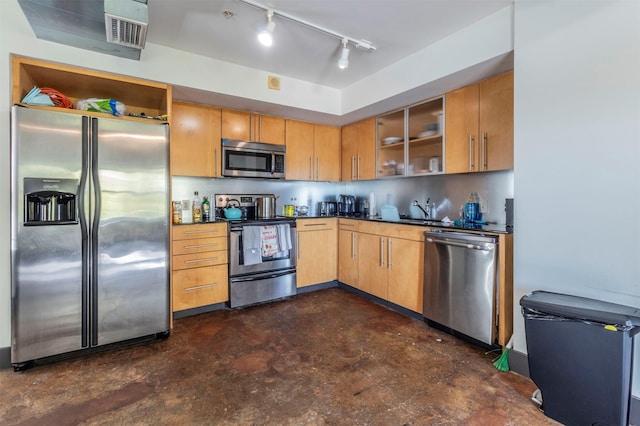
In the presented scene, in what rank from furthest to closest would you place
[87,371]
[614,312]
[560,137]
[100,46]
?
[100,46] → [87,371] → [560,137] → [614,312]

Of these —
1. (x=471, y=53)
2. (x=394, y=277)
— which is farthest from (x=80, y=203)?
(x=471, y=53)

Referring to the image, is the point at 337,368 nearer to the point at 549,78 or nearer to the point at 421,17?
the point at 549,78

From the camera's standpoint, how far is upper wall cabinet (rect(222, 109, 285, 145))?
11.7 feet

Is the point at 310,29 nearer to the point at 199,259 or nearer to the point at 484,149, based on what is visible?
the point at 484,149

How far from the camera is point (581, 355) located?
154cm

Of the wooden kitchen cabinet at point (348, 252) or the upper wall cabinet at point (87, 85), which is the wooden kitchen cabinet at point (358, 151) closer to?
the wooden kitchen cabinet at point (348, 252)

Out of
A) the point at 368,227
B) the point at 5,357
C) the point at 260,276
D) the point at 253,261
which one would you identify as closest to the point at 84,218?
the point at 5,357

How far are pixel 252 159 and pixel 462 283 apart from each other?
2.62 meters

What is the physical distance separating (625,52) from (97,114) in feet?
11.6

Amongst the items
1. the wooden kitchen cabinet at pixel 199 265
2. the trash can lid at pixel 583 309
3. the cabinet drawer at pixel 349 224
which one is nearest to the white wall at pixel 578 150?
the trash can lid at pixel 583 309

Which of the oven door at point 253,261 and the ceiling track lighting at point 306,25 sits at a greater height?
the ceiling track lighting at point 306,25

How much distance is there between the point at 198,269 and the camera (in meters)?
3.15

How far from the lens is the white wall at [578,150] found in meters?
1.63

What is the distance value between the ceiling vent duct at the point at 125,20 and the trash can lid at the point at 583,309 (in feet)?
9.41
